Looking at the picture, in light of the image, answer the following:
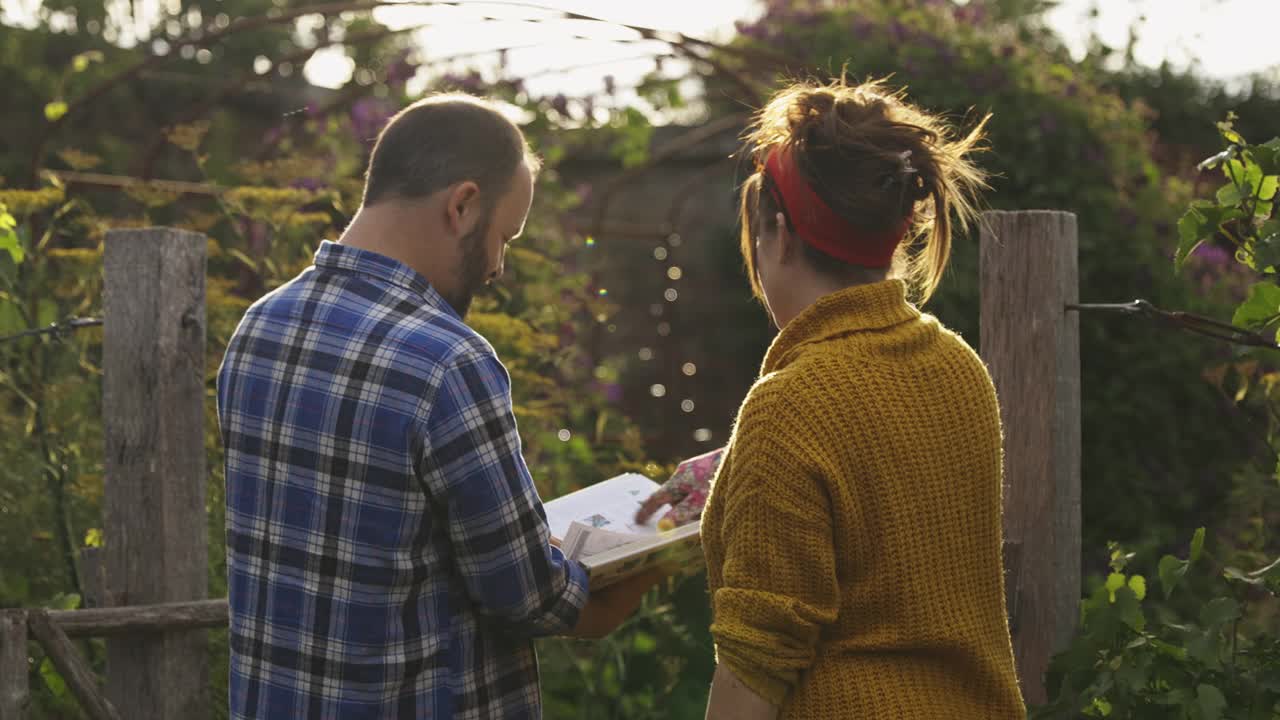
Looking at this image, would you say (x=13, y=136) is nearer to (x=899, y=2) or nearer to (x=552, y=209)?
(x=552, y=209)

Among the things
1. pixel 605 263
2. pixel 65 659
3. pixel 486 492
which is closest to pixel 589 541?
pixel 486 492

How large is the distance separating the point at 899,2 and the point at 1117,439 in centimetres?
205

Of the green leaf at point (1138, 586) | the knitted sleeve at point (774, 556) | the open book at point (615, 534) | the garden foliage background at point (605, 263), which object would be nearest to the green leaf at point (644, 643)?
the garden foliage background at point (605, 263)

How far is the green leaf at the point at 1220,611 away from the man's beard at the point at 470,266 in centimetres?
121

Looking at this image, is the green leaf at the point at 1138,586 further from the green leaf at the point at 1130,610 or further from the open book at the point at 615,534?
the open book at the point at 615,534

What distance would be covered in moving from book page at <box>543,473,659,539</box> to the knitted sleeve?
0.46 metres

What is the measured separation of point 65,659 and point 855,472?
1621 millimetres

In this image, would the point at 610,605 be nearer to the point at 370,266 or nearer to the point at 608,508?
the point at 608,508

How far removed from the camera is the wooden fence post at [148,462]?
238 centimetres

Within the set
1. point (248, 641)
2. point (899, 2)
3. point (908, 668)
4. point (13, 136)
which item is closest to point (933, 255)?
point (908, 668)

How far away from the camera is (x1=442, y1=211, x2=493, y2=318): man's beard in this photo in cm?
180

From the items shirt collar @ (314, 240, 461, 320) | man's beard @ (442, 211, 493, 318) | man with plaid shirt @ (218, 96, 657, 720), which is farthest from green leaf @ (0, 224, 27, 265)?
man's beard @ (442, 211, 493, 318)

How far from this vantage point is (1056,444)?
220 cm

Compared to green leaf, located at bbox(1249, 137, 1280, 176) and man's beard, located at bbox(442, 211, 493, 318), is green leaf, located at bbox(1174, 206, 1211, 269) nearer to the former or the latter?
green leaf, located at bbox(1249, 137, 1280, 176)
